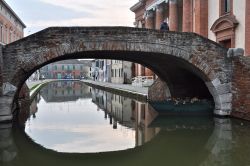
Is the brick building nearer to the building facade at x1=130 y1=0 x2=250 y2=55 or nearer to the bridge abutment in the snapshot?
the building facade at x1=130 y1=0 x2=250 y2=55

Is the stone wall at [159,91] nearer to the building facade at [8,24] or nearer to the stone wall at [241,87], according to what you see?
the stone wall at [241,87]

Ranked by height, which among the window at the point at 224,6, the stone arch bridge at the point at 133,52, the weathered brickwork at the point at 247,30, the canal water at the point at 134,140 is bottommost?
the canal water at the point at 134,140

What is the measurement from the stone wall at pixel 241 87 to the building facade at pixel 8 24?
41.3 metres

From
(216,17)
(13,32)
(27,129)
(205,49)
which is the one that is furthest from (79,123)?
(13,32)

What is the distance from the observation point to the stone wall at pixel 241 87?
1570cm

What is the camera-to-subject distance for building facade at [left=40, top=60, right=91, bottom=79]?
142 meters

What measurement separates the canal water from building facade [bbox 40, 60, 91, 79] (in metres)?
123

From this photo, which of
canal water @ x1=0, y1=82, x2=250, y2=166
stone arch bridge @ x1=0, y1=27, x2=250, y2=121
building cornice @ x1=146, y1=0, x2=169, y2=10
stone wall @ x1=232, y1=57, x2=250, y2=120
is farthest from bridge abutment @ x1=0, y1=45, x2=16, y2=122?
building cornice @ x1=146, y1=0, x2=169, y2=10

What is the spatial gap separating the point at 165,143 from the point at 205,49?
17.9ft

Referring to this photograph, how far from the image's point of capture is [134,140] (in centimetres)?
1306

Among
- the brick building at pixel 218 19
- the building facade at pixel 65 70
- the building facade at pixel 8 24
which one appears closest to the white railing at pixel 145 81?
the brick building at pixel 218 19

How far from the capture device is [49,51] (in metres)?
14.9

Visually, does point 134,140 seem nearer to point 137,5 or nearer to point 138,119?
point 138,119

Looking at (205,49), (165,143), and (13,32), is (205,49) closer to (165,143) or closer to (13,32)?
(165,143)
